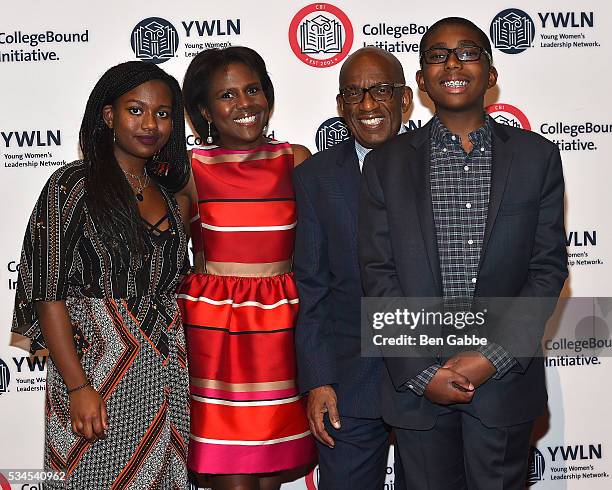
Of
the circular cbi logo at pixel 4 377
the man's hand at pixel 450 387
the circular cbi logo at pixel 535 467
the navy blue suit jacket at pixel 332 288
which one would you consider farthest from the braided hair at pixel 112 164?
the circular cbi logo at pixel 535 467

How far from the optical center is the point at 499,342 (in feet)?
6.73

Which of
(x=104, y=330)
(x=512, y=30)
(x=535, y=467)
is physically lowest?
(x=535, y=467)

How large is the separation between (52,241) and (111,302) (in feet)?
0.81

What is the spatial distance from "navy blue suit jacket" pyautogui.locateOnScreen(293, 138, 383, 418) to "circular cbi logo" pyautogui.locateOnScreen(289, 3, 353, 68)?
91 centimetres

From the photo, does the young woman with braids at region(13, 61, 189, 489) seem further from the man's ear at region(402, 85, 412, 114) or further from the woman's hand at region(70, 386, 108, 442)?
the man's ear at region(402, 85, 412, 114)

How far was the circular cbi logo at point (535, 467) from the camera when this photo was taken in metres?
3.43

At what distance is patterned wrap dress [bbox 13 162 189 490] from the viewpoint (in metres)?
2.19

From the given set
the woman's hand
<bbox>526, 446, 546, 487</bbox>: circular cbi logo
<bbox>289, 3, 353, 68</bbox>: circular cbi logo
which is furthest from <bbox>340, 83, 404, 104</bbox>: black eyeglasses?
<bbox>526, 446, 546, 487</bbox>: circular cbi logo

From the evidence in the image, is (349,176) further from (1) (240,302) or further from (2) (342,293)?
(1) (240,302)

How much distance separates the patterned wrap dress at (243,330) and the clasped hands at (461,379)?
2.15 feet

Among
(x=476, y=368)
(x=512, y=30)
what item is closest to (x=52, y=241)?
(x=476, y=368)

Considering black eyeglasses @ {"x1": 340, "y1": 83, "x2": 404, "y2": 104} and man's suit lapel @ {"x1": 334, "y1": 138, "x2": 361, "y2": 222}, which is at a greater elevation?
black eyeglasses @ {"x1": 340, "y1": 83, "x2": 404, "y2": 104}

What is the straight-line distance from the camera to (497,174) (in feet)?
6.83

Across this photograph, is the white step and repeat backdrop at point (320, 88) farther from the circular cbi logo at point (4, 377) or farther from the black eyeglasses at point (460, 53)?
the black eyeglasses at point (460, 53)
